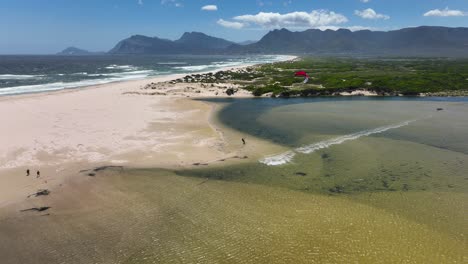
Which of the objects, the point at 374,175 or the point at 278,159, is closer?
the point at 374,175

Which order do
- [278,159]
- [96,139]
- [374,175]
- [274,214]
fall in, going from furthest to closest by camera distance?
[96,139], [278,159], [374,175], [274,214]

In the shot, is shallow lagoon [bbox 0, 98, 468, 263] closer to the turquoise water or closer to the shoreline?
the turquoise water

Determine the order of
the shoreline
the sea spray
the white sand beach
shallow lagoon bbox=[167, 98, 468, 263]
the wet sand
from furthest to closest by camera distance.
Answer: the sea spray < the white sand beach < the shoreline < shallow lagoon bbox=[167, 98, 468, 263] < the wet sand

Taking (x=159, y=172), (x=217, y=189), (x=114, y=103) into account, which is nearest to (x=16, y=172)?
(x=159, y=172)

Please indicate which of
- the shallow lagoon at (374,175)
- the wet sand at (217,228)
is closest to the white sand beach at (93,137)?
the wet sand at (217,228)

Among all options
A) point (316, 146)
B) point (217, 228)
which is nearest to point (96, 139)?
point (217, 228)

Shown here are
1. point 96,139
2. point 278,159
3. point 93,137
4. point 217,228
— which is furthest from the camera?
point 93,137

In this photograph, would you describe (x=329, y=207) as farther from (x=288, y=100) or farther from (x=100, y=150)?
(x=288, y=100)

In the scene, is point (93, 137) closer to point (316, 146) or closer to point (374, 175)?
point (316, 146)

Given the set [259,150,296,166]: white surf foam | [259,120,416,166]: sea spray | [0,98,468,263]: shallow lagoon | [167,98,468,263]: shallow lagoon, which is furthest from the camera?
[259,120,416,166]: sea spray

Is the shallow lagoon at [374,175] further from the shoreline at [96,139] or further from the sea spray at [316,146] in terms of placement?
the shoreline at [96,139]

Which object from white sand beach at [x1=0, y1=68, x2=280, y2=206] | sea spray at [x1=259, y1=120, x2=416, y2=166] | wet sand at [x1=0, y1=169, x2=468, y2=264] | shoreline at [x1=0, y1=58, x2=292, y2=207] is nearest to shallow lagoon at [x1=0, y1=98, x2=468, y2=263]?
wet sand at [x1=0, y1=169, x2=468, y2=264]
